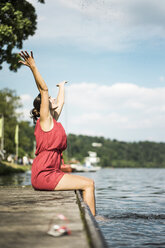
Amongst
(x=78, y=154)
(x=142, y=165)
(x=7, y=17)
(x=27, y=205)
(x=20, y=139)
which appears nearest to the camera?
(x=27, y=205)

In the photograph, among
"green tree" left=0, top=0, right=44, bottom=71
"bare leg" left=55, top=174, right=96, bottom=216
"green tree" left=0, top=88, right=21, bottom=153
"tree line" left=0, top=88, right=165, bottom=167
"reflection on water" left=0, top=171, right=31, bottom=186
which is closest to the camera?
"bare leg" left=55, top=174, right=96, bottom=216

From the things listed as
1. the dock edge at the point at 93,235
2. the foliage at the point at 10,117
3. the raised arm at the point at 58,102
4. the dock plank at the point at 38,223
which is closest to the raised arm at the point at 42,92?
the raised arm at the point at 58,102

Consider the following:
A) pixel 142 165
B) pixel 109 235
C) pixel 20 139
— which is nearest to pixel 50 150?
pixel 109 235

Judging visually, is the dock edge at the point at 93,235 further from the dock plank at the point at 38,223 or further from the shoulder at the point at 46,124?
the shoulder at the point at 46,124

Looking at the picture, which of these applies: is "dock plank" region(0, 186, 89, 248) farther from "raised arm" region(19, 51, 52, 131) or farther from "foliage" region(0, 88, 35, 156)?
"foliage" region(0, 88, 35, 156)

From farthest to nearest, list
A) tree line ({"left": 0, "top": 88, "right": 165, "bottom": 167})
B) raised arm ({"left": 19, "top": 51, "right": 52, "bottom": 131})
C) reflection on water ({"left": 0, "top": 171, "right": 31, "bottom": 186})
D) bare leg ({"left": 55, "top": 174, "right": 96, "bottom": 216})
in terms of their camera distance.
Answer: tree line ({"left": 0, "top": 88, "right": 165, "bottom": 167})
reflection on water ({"left": 0, "top": 171, "right": 31, "bottom": 186})
bare leg ({"left": 55, "top": 174, "right": 96, "bottom": 216})
raised arm ({"left": 19, "top": 51, "right": 52, "bottom": 131})

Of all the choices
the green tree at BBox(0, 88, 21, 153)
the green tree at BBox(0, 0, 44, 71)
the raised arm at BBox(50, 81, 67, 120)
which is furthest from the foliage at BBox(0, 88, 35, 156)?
the raised arm at BBox(50, 81, 67, 120)

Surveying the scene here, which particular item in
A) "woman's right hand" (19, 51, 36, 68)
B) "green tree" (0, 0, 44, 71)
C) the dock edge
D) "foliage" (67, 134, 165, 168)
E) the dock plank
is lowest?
"foliage" (67, 134, 165, 168)

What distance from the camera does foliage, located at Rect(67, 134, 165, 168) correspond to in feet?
522

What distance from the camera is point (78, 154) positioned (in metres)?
153

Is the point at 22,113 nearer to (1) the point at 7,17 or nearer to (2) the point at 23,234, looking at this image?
(1) the point at 7,17

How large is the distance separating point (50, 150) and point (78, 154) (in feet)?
489

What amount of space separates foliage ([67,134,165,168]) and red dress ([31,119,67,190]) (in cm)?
14767

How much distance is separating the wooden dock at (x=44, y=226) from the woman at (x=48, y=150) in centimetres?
40
